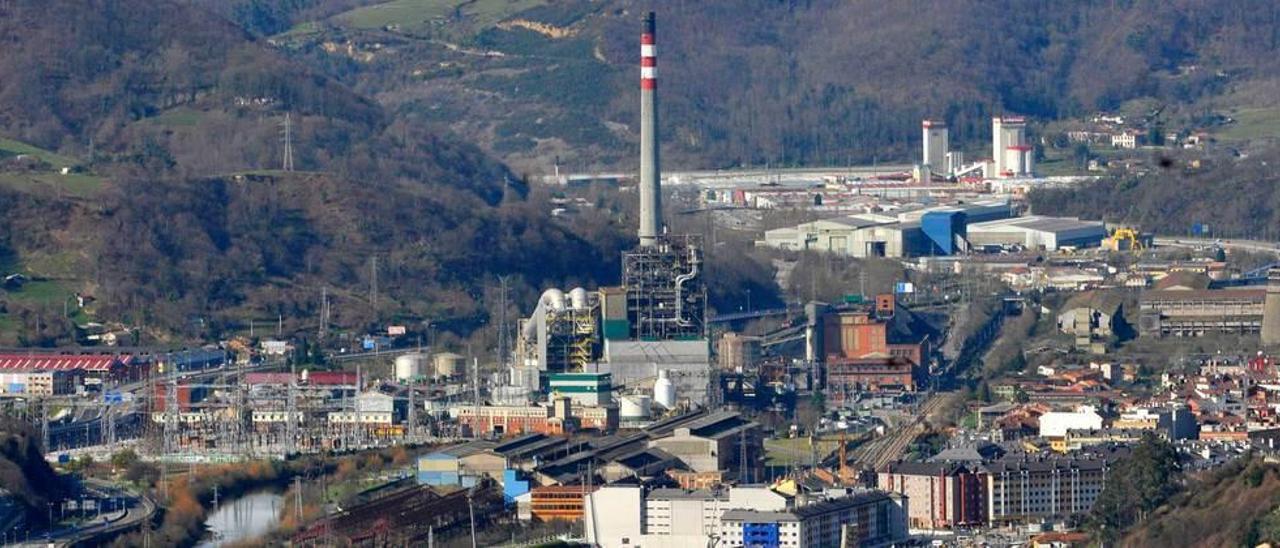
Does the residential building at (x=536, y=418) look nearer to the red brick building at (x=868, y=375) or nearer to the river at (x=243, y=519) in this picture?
the red brick building at (x=868, y=375)

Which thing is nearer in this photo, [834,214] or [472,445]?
[472,445]

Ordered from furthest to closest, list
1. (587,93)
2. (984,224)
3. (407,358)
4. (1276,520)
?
(587,93) < (984,224) < (407,358) < (1276,520)

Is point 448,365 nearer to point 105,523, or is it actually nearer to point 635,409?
point 635,409

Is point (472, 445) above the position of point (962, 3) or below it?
below

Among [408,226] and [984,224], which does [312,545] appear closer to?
[408,226]

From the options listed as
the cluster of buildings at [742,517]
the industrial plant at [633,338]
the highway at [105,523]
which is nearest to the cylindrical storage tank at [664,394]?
the industrial plant at [633,338]

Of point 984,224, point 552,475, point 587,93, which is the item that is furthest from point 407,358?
point 587,93

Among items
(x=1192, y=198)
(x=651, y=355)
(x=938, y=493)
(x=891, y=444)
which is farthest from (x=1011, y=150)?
(x=938, y=493)
